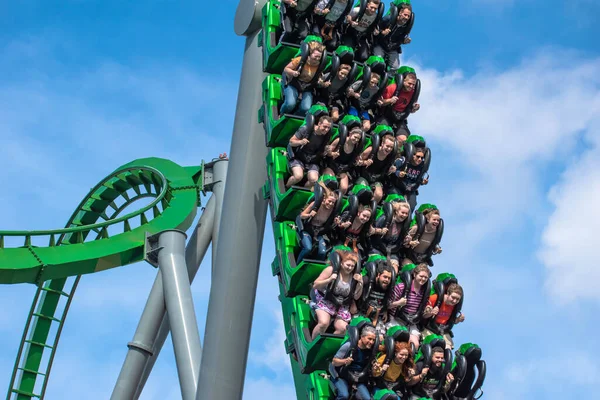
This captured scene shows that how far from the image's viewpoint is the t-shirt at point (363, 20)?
400 inches

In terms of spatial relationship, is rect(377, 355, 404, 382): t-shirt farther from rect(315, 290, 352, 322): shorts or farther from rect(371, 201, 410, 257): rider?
rect(371, 201, 410, 257): rider

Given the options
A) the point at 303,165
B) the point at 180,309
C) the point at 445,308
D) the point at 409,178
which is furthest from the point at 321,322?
the point at 180,309

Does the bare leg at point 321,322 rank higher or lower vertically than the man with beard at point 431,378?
higher

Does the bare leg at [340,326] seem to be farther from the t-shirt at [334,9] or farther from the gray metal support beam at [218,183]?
the gray metal support beam at [218,183]

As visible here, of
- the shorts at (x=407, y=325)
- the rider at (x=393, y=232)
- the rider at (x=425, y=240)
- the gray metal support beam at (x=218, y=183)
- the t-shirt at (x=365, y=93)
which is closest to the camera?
the shorts at (x=407, y=325)

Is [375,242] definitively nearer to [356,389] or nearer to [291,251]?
→ [291,251]

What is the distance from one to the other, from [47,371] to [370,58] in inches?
258

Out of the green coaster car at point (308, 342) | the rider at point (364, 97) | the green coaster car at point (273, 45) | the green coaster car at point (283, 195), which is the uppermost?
the green coaster car at point (273, 45)

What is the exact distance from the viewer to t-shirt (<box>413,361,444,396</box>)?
7625 mm

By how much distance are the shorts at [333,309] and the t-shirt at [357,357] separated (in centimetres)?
47

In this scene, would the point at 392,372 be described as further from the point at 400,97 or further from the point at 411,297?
the point at 400,97

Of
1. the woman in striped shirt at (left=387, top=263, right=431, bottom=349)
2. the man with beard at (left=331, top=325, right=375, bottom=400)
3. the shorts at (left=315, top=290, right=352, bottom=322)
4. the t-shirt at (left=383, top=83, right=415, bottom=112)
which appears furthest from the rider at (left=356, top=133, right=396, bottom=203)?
the man with beard at (left=331, top=325, right=375, bottom=400)

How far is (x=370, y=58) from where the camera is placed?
32.4 feet

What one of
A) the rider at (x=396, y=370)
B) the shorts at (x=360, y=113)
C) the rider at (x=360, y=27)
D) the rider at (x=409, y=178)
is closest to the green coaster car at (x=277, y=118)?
the shorts at (x=360, y=113)
